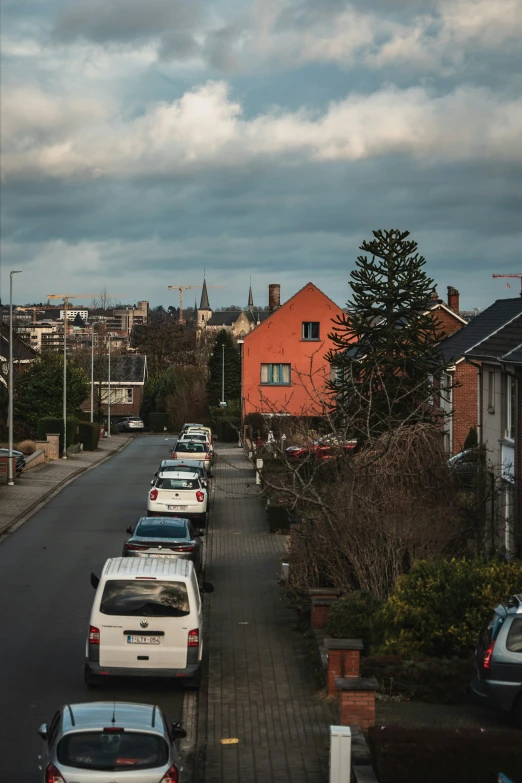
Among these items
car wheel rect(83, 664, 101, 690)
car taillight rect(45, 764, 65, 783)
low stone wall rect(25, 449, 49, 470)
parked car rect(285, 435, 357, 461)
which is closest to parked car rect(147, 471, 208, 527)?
parked car rect(285, 435, 357, 461)

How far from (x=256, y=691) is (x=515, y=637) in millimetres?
3930

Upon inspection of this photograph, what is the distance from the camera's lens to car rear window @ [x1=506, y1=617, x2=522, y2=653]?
40.7ft

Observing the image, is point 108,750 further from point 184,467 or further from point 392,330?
point 184,467

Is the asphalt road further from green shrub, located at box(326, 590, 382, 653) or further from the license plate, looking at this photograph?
green shrub, located at box(326, 590, 382, 653)

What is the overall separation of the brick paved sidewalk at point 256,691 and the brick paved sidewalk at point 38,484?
34.8 feet

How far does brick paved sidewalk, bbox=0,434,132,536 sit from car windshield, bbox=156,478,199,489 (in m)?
4.65

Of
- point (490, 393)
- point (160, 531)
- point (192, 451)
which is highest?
point (490, 393)

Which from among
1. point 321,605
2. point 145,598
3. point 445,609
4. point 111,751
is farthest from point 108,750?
point 321,605

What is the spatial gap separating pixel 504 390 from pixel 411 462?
13.9ft

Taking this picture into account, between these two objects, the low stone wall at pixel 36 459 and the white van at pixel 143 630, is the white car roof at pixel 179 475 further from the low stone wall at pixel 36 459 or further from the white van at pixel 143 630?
the low stone wall at pixel 36 459

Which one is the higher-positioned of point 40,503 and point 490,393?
point 490,393

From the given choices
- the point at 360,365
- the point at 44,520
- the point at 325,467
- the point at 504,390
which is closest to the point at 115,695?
the point at 325,467

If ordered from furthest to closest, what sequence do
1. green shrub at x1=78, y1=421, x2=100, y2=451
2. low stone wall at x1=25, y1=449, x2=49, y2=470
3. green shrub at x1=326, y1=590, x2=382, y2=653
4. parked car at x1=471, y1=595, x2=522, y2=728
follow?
green shrub at x1=78, y1=421, x2=100, y2=451
low stone wall at x1=25, y1=449, x2=49, y2=470
green shrub at x1=326, y1=590, x2=382, y2=653
parked car at x1=471, y1=595, x2=522, y2=728

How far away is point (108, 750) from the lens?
9.12 metres
